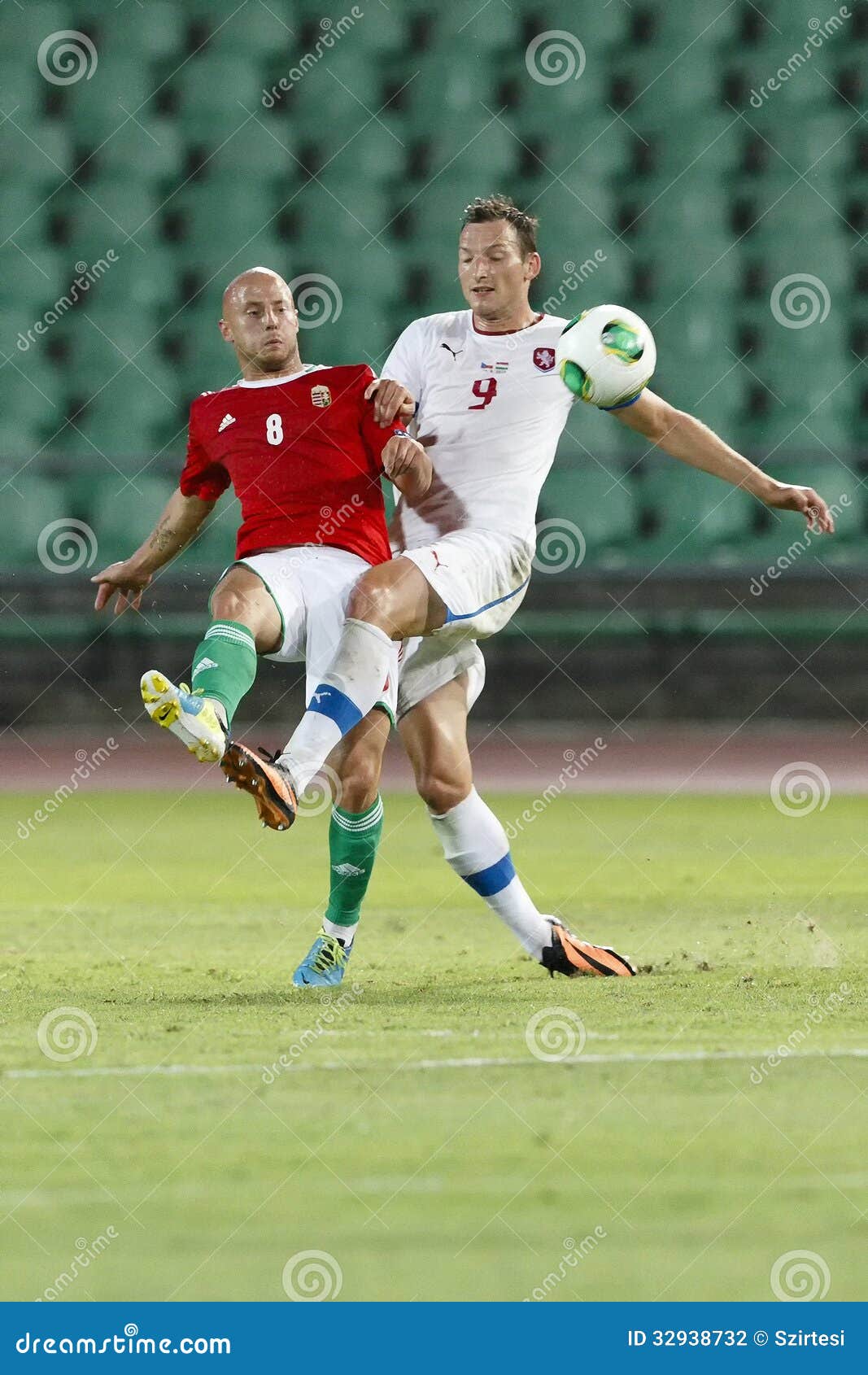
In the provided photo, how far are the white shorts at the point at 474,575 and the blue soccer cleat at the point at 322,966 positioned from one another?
2.34ft

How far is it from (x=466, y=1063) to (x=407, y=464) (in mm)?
1329

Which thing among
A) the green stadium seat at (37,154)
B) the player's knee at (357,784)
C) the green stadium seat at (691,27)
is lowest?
the green stadium seat at (37,154)

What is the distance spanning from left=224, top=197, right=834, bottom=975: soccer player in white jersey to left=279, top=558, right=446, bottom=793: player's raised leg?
1.1 inches

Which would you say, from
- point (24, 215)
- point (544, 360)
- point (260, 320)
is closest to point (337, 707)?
point (260, 320)

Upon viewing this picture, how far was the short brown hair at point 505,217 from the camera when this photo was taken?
4.40 m

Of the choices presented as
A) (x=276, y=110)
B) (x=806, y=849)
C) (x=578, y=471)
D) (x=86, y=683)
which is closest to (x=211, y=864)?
(x=806, y=849)

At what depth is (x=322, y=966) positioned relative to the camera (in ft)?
13.7

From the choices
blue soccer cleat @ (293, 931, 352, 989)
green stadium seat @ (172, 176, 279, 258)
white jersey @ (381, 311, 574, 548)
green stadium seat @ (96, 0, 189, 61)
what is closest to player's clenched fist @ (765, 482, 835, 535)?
white jersey @ (381, 311, 574, 548)

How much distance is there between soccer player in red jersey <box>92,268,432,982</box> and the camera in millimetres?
4117

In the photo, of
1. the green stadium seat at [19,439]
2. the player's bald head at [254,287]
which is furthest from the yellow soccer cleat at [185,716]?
the green stadium seat at [19,439]

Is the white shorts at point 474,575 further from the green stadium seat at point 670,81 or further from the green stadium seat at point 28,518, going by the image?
the green stadium seat at point 670,81

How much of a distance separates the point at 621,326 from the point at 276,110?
6.62m

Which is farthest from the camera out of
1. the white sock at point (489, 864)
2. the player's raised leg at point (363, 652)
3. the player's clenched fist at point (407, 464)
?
the white sock at point (489, 864)

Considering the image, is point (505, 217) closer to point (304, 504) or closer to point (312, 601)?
point (304, 504)
